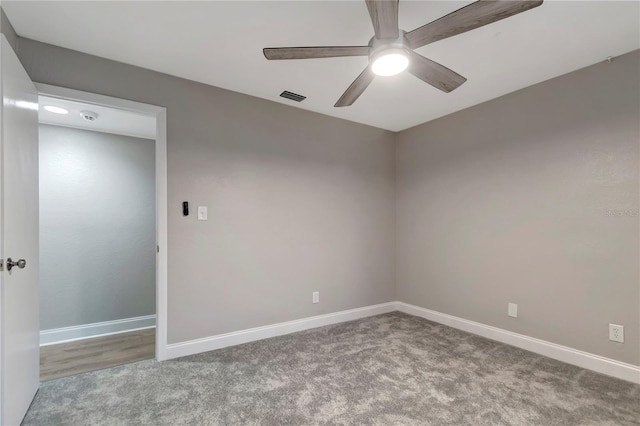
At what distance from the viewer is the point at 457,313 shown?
3.37m

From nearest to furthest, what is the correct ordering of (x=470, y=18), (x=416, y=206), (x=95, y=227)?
(x=470, y=18)
(x=95, y=227)
(x=416, y=206)

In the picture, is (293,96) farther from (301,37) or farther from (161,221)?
(161,221)

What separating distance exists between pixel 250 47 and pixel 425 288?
318 cm

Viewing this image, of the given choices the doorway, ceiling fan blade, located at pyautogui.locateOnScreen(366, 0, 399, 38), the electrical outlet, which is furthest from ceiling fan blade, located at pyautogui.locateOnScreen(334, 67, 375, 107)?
the electrical outlet

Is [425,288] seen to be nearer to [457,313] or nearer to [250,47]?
[457,313]

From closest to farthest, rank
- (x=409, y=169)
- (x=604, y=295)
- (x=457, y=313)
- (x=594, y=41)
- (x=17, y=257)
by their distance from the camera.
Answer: (x=17, y=257)
(x=594, y=41)
(x=604, y=295)
(x=457, y=313)
(x=409, y=169)

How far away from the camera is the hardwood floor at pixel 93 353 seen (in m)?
2.48

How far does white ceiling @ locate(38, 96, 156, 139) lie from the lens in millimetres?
2703

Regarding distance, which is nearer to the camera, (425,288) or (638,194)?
(638,194)

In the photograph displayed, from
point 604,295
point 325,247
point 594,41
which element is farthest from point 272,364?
point 594,41

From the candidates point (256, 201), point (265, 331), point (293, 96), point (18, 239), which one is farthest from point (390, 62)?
point (265, 331)

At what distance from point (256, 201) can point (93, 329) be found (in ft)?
7.51

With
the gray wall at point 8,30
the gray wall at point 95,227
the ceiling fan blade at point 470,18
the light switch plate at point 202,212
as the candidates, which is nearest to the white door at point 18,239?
the gray wall at point 8,30

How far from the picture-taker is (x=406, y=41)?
163 centimetres
